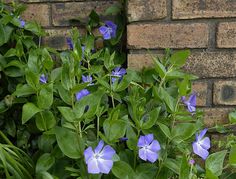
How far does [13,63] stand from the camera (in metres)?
1.18

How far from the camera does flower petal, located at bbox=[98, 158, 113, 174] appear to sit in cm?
83

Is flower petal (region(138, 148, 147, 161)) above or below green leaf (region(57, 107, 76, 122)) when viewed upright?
below

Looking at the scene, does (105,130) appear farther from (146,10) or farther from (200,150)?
(146,10)

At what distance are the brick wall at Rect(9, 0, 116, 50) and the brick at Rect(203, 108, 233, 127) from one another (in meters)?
0.49

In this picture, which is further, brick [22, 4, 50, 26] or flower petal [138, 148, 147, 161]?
brick [22, 4, 50, 26]

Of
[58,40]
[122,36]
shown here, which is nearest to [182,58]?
[122,36]

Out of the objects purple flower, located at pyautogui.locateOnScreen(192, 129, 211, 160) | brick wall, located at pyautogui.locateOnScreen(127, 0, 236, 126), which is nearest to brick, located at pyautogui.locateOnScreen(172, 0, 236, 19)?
brick wall, located at pyautogui.locateOnScreen(127, 0, 236, 126)

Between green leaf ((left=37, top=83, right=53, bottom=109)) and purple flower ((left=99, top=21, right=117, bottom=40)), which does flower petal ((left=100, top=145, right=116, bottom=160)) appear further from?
purple flower ((left=99, top=21, right=117, bottom=40))

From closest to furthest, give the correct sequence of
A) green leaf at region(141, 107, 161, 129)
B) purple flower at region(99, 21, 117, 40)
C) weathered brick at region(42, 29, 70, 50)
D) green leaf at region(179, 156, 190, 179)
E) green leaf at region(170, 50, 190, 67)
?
green leaf at region(179, 156, 190, 179), green leaf at region(141, 107, 161, 129), green leaf at region(170, 50, 190, 67), purple flower at region(99, 21, 117, 40), weathered brick at region(42, 29, 70, 50)

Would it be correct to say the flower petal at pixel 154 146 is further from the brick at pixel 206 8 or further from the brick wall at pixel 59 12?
the brick wall at pixel 59 12

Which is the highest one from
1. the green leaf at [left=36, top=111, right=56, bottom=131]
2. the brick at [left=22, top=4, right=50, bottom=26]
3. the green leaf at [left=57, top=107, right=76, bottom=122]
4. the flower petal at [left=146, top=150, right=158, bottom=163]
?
the brick at [left=22, top=4, right=50, bottom=26]

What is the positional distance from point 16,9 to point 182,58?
0.60 meters

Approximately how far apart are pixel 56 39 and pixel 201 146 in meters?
0.69

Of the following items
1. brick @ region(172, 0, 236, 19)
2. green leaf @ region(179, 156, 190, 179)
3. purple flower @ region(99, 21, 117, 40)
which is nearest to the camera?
green leaf @ region(179, 156, 190, 179)
